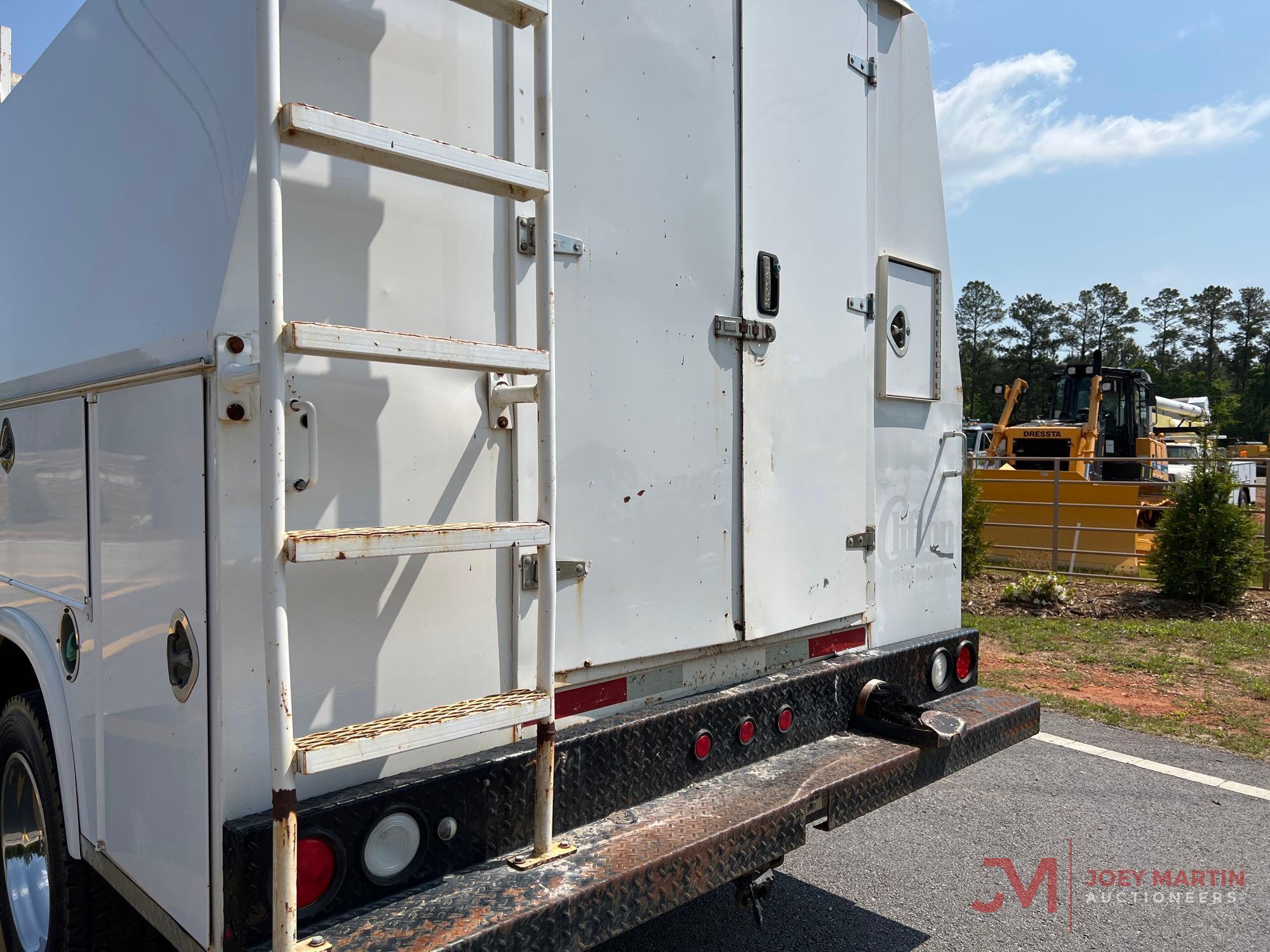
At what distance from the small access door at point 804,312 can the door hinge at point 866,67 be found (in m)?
0.03

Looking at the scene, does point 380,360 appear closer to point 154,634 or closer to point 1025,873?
point 154,634

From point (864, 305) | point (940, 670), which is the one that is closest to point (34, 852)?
point (940, 670)

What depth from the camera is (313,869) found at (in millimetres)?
1853

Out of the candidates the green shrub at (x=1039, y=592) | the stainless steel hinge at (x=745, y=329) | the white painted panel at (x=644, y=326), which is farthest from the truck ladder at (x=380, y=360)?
the green shrub at (x=1039, y=592)

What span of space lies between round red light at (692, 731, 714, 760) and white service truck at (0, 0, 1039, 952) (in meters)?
0.01

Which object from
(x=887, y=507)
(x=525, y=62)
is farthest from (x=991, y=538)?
(x=525, y=62)

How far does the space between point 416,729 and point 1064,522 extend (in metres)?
13.0

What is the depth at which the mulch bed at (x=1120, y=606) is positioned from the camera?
9.51 meters

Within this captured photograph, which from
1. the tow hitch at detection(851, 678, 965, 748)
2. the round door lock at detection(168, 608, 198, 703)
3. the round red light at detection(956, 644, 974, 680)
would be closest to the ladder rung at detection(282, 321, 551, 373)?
the round door lock at detection(168, 608, 198, 703)

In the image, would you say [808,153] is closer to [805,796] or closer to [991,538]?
[805,796]

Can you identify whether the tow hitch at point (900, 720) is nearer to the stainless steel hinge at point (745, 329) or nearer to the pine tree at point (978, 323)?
the stainless steel hinge at point (745, 329)

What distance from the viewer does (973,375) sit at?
7025cm

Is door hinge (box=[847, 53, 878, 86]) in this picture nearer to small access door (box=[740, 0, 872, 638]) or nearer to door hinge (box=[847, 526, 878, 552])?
small access door (box=[740, 0, 872, 638])

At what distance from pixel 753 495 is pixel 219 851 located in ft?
6.00
